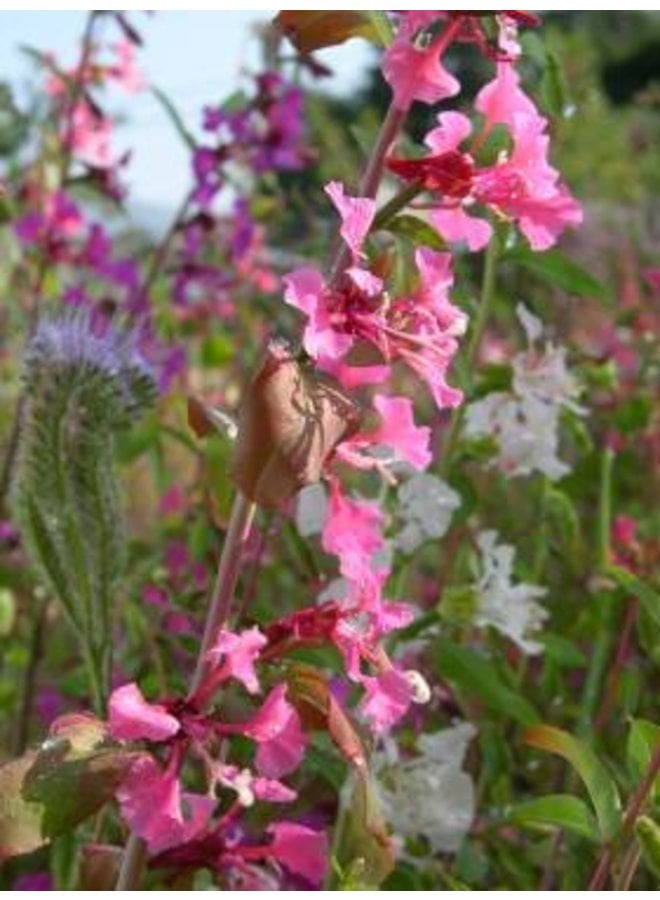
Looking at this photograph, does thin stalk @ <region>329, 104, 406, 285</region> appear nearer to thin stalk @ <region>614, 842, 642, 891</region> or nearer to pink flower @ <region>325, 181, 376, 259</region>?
pink flower @ <region>325, 181, 376, 259</region>

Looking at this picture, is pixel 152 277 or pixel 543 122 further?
pixel 152 277

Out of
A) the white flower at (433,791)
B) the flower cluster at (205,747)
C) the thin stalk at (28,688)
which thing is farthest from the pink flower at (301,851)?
the thin stalk at (28,688)

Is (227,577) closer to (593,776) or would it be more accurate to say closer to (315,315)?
(315,315)

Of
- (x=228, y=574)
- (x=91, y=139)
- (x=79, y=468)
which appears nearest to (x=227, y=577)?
(x=228, y=574)

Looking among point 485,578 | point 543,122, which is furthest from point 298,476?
point 485,578

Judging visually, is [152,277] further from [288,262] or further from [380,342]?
[380,342]

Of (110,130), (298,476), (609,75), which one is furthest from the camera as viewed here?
(609,75)

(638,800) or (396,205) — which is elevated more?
(396,205)
